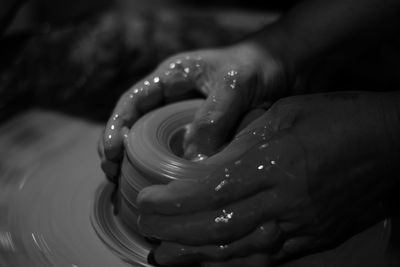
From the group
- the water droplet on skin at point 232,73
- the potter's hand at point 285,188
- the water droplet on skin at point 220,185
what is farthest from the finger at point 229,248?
the water droplet on skin at point 232,73

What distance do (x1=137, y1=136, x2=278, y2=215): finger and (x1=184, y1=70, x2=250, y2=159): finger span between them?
0.22 m

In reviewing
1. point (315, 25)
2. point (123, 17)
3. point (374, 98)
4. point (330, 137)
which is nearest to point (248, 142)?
point (330, 137)

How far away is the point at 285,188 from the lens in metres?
0.90

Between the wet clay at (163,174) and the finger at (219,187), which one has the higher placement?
the finger at (219,187)

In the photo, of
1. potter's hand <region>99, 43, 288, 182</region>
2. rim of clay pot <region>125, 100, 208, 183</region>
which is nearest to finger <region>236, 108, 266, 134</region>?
potter's hand <region>99, 43, 288, 182</region>

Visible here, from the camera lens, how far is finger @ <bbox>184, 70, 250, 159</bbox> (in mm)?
1120

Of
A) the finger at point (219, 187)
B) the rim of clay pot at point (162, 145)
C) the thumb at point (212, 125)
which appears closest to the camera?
the finger at point (219, 187)

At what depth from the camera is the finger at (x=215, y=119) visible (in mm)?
1120

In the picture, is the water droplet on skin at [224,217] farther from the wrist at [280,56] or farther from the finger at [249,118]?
the wrist at [280,56]

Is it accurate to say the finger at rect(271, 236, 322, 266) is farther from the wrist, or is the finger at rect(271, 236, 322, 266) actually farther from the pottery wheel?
the wrist

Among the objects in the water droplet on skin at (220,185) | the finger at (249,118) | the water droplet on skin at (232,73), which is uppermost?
the water droplet on skin at (232,73)

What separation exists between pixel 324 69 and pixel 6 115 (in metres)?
0.97

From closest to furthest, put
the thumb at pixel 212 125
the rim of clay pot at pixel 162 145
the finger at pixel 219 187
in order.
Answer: the finger at pixel 219 187 < the rim of clay pot at pixel 162 145 < the thumb at pixel 212 125

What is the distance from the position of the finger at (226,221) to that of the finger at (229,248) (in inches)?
0.6
